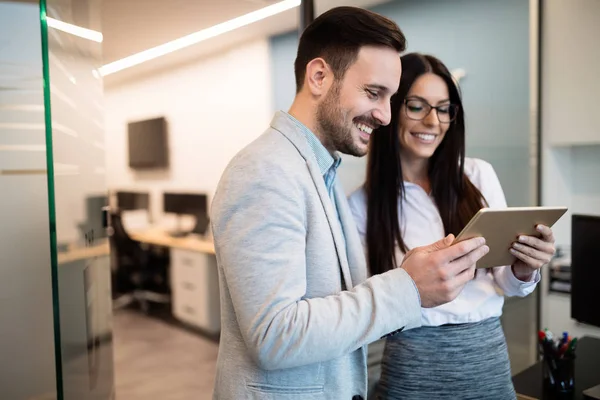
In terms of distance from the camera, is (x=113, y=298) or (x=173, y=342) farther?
(x=173, y=342)

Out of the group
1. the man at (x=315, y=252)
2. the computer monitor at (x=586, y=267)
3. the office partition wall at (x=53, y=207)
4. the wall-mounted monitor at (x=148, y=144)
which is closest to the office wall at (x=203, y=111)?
the wall-mounted monitor at (x=148, y=144)

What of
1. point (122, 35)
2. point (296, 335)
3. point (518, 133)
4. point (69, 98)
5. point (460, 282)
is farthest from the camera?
point (518, 133)

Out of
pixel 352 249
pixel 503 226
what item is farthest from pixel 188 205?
pixel 503 226

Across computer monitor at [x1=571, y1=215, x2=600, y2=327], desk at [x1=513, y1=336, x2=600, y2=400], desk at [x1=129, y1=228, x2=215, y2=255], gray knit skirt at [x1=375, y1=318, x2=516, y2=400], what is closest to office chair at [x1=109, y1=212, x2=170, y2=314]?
desk at [x1=129, y1=228, x2=215, y2=255]

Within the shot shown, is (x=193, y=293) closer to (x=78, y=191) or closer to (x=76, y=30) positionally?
(x=78, y=191)

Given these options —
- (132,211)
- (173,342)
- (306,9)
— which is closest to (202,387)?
(173,342)

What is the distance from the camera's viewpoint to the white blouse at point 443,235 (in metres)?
1.26

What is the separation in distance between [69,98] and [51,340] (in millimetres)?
749

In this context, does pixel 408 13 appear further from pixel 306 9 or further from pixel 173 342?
pixel 173 342

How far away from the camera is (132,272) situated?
159 cm

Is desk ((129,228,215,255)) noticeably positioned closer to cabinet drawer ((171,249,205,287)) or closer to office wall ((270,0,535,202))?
cabinet drawer ((171,249,205,287))

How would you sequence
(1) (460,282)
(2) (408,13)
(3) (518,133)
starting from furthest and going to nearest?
(3) (518,133) < (2) (408,13) < (1) (460,282)

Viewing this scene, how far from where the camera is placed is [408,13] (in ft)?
6.68

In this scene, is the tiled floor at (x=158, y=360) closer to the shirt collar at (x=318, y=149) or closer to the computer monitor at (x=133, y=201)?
the computer monitor at (x=133, y=201)
